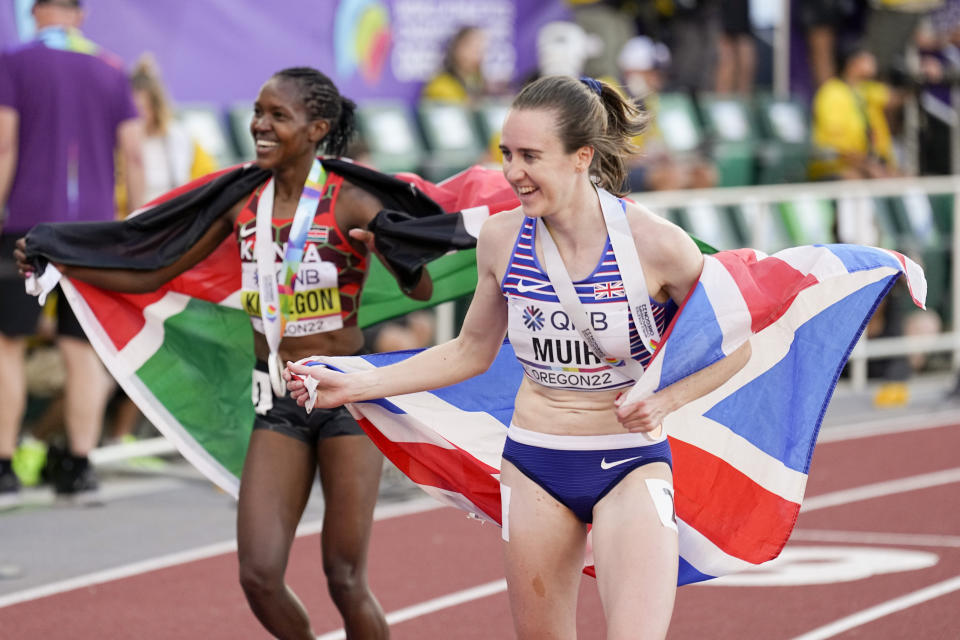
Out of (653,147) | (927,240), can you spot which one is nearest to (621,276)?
(653,147)

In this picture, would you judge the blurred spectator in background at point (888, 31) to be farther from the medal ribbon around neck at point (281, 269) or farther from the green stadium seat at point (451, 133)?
the medal ribbon around neck at point (281, 269)

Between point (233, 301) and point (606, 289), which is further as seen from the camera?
point (233, 301)

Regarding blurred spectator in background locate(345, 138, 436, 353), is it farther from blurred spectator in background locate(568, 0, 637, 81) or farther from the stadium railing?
blurred spectator in background locate(568, 0, 637, 81)

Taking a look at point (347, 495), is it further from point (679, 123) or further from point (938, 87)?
point (938, 87)

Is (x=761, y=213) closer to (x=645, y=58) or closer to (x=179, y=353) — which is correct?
(x=645, y=58)

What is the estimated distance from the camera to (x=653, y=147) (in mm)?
14500

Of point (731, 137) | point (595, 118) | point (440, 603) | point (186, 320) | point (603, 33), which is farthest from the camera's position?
point (731, 137)

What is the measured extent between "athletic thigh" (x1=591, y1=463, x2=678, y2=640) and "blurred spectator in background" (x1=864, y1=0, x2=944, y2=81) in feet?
48.0

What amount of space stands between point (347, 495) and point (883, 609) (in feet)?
9.67

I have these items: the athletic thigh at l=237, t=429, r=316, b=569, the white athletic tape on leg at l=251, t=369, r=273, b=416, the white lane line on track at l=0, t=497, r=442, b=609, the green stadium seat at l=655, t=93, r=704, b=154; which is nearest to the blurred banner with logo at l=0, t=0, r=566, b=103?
the green stadium seat at l=655, t=93, r=704, b=154

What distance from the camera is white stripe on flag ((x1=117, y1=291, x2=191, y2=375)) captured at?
647cm

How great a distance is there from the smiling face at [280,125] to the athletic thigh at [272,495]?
0.95 meters

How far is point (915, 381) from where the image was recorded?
14125mm

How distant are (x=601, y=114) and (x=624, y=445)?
920mm
